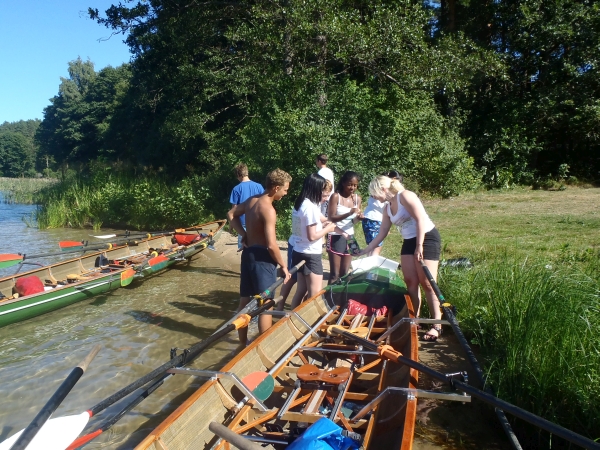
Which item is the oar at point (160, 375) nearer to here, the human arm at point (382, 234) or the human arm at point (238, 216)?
the human arm at point (238, 216)

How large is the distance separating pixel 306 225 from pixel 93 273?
5.28m

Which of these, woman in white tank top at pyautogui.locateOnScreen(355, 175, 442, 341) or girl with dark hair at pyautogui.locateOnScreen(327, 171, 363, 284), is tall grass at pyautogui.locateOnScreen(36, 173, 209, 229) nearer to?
girl with dark hair at pyautogui.locateOnScreen(327, 171, 363, 284)

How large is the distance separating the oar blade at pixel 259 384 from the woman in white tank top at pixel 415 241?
2241 millimetres

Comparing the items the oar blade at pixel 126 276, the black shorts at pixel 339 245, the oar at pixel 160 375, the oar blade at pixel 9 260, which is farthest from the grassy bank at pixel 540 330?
the oar blade at pixel 9 260

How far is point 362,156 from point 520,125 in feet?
34.4

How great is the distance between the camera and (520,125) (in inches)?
827

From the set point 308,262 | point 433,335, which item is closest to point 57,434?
point 308,262

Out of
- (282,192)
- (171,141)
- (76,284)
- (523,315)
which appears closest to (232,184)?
(171,141)

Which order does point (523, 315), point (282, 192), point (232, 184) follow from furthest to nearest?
point (232, 184) → point (282, 192) → point (523, 315)

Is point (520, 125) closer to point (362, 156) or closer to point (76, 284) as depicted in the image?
point (362, 156)

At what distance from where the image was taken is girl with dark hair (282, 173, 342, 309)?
18.0ft

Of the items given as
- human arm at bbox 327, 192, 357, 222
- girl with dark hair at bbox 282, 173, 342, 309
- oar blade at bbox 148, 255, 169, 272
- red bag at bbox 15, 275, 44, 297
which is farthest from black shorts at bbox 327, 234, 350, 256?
red bag at bbox 15, 275, 44, 297

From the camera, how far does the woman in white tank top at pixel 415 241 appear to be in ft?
17.3

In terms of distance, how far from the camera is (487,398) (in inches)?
124
